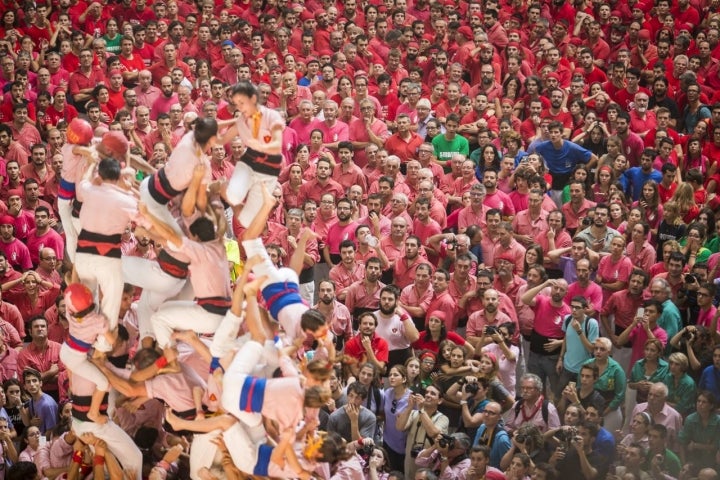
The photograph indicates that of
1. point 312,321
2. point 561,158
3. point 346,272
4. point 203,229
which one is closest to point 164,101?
point 346,272

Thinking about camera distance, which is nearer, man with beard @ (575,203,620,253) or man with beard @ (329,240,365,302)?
man with beard @ (329,240,365,302)

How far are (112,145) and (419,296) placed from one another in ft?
11.6

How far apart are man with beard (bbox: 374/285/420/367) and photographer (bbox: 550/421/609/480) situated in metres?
1.69

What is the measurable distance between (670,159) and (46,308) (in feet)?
20.3

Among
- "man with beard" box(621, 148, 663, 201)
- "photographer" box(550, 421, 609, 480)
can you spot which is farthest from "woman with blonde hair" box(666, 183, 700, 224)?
"photographer" box(550, 421, 609, 480)

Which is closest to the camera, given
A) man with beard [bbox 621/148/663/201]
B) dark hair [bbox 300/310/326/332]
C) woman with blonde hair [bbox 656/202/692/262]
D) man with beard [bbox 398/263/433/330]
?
dark hair [bbox 300/310/326/332]

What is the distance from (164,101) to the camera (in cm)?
1279

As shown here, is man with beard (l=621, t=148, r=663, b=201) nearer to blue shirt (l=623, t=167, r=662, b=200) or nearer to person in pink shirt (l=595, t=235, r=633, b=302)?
blue shirt (l=623, t=167, r=662, b=200)

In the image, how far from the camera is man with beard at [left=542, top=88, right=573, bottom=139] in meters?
12.9

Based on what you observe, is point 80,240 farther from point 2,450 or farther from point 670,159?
point 670,159

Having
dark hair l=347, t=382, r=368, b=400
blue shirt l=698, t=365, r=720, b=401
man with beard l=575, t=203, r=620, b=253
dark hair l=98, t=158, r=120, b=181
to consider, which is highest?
dark hair l=98, t=158, r=120, b=181

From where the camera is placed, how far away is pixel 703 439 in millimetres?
9188

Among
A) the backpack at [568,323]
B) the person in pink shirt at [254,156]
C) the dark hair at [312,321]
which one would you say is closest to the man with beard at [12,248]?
the person in pink shirt at [254,156]

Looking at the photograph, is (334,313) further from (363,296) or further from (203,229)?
(203,229)
